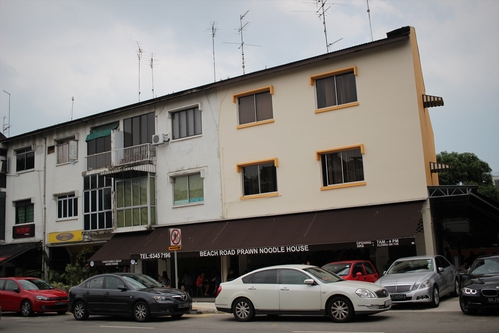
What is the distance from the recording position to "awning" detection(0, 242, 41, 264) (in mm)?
30781

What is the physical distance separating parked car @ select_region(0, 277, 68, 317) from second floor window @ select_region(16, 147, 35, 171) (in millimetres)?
14262

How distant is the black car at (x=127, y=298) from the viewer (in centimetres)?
1593

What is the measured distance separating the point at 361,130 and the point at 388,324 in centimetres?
1088

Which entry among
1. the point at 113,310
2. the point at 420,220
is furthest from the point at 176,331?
the point at 420,220

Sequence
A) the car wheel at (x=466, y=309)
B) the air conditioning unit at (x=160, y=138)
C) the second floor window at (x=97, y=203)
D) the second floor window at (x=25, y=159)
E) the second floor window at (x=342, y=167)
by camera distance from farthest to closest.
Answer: the second floor window at (x=25, y=159) < the second floor window at (x=97, y=203) < the air conditioning unit at (x=160, y=138) < the second floor window at (x=342, y=167) < the car wheel at (x=466, y=309)

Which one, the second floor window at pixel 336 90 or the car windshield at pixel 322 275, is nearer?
the car windshield at pixel 322 275

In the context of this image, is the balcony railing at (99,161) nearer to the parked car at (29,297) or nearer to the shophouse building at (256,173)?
the shophouse building at (256,173)

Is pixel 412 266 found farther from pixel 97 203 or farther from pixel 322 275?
pixel 97 203

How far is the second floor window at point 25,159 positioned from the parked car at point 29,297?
46.8ft

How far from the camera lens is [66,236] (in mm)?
30516

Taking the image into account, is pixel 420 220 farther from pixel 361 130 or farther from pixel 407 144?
pixel 361 130

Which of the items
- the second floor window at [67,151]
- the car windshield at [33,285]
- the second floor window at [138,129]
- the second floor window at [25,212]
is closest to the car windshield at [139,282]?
the car windshield at [33,285]

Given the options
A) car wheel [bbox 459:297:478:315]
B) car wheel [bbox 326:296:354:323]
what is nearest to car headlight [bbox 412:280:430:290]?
car wheel [bbox 459:297:478:315]

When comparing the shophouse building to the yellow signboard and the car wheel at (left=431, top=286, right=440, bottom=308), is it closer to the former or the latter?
the yellow signboard
